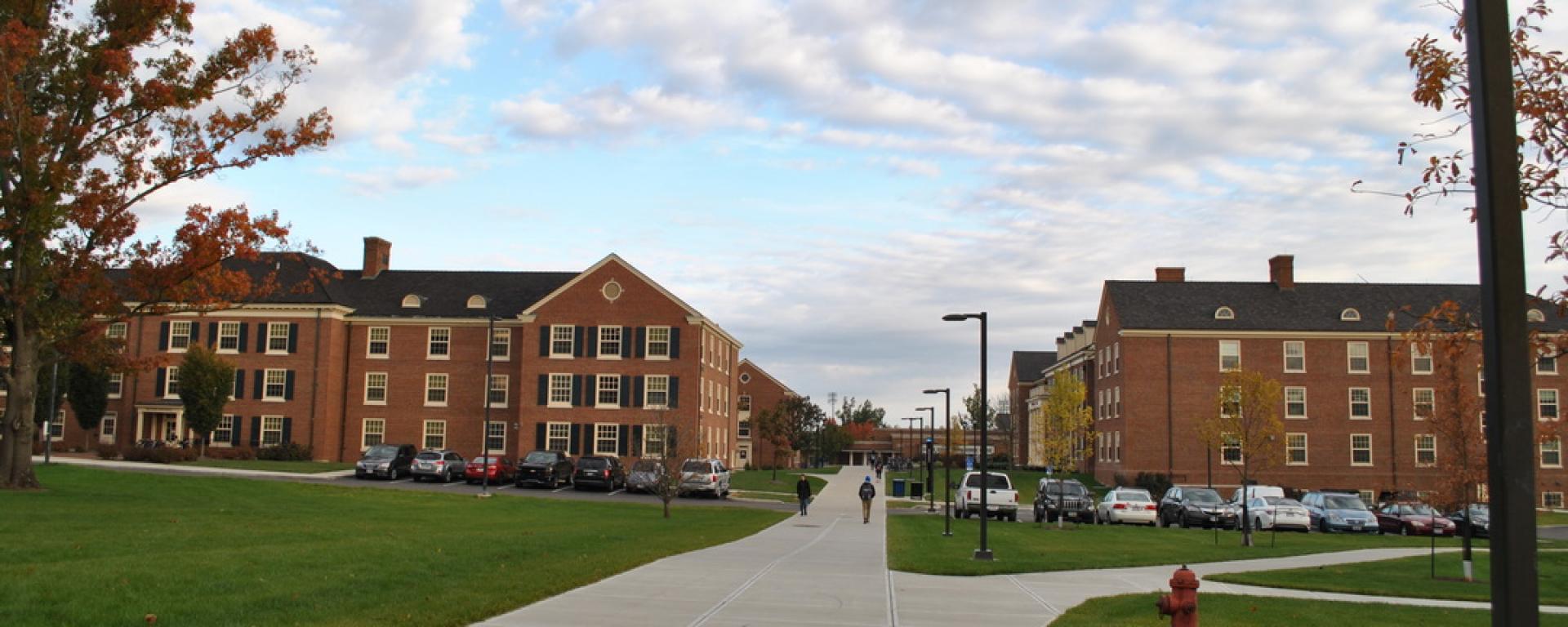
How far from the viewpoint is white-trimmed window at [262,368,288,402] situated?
63156 mm

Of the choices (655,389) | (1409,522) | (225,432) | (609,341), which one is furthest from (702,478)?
(225,432)

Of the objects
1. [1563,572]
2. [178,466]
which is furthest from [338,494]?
[1563,572]

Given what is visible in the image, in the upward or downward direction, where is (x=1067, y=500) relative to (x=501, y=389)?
downward

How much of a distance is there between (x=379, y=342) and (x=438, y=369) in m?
3.56

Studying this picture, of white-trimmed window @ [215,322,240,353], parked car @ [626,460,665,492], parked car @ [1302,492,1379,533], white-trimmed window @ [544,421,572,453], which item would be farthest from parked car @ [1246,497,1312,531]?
white-trimmed window @ [215,322,240,353]

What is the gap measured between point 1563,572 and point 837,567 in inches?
549

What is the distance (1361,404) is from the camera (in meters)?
64.6

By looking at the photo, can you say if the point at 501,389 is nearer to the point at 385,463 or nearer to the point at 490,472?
the point at 490,472

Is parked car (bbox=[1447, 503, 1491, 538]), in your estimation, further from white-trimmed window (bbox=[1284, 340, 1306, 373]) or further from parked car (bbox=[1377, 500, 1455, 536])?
white-trimmed window (bbox=[1284, 340, 1306, 373])

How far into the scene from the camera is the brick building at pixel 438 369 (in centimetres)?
6234

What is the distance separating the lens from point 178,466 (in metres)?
51.0

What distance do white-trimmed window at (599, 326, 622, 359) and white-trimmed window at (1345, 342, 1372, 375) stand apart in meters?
38.2

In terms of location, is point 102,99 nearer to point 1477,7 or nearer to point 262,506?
point 262,506

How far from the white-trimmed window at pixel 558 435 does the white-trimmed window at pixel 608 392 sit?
2.02 metres
